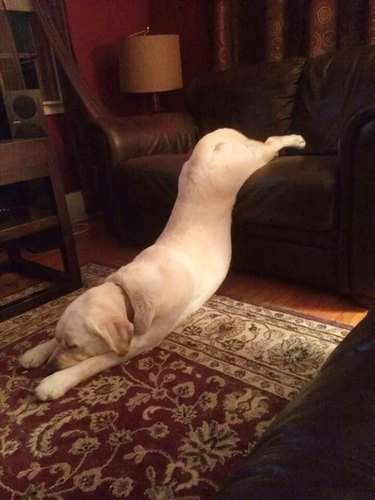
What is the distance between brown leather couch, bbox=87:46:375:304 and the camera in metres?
1.62

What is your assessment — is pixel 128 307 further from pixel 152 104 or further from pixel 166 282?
pixel 152 104

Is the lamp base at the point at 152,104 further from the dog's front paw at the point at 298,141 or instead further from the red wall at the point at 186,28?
the dog's front paw at the point at 298,141

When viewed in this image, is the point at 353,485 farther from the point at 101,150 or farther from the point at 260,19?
the point at 260,19

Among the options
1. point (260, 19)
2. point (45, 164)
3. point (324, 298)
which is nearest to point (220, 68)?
point (260, 19)

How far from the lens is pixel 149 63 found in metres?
3.08

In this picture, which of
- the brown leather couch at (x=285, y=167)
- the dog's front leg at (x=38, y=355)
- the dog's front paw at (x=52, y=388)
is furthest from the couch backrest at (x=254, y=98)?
the dog's front paw at (x=52, y=388)

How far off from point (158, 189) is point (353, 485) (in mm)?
2021

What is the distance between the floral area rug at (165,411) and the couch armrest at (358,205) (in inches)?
9.2

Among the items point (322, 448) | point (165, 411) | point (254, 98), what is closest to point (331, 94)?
point (254, 98)

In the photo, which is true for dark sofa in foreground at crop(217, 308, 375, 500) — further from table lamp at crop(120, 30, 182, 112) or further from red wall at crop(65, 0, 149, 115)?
red wall at crop(65, 0, 149, 115)

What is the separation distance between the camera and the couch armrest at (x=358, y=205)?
150 centimetres

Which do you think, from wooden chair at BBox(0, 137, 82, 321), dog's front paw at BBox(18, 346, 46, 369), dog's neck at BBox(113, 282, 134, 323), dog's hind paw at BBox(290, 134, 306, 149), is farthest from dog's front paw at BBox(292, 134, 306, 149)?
dog's front paw at BBox(18, 346, 46, 369)

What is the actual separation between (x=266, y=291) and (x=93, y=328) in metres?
0.97

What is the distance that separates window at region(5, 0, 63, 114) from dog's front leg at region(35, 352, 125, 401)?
2.44 metres
